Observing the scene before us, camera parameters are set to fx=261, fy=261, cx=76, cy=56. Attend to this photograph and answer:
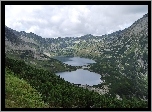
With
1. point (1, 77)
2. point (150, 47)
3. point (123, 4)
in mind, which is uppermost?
point (123, 4)

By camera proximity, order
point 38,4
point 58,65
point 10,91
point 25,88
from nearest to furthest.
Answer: point 38,4
point 10,91
point 25,88
point 58,65

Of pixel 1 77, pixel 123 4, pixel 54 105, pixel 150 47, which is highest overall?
pixel 123 4

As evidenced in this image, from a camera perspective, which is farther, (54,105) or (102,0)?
(54,105)

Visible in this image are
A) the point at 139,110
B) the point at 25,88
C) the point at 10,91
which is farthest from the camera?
the point at 25,88

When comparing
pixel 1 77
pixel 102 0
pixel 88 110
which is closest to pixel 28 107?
pixel 1 77

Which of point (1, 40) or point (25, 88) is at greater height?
point (1, 40)

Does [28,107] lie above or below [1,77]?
below

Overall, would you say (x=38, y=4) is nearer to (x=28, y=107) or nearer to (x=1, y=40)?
(x=1, y=40)

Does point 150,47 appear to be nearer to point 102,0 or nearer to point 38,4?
point 102,0

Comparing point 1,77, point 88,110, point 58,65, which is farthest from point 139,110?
point 58,65
